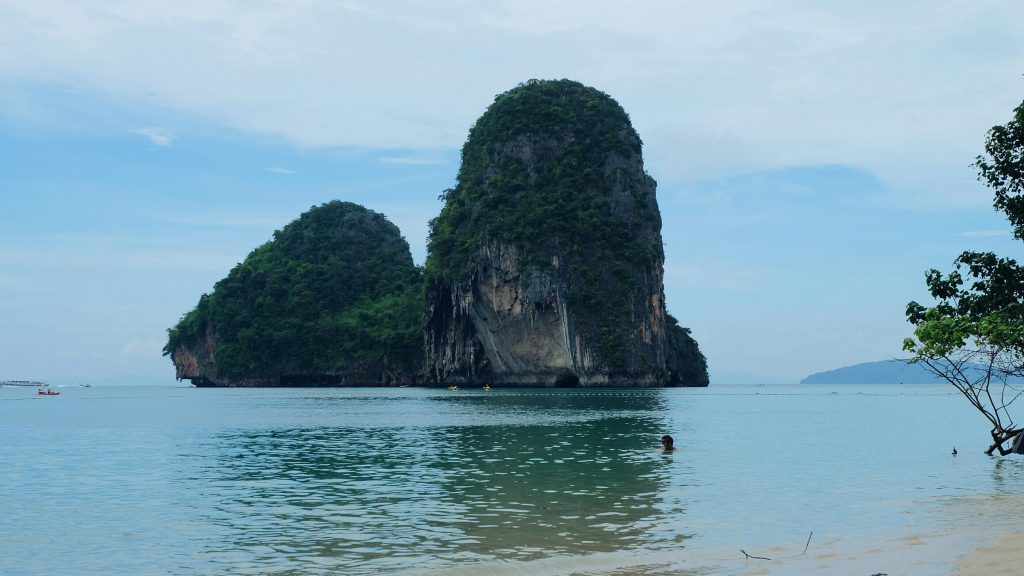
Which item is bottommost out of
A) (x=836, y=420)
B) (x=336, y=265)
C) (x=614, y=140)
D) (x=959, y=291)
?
(x=836, y=420)

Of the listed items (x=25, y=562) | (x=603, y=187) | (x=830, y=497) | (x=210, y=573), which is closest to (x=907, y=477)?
(x=830, y=497)

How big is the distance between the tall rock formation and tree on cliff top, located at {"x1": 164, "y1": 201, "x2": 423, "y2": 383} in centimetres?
1444

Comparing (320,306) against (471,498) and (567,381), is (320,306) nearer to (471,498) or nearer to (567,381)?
(567,381)

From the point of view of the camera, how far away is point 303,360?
12550 cm

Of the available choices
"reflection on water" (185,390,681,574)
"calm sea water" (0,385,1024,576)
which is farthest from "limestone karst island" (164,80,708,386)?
"reflection on water" (185,390,681,574)

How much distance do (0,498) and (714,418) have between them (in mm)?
35849

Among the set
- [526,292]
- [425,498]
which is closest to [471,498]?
[425,498]

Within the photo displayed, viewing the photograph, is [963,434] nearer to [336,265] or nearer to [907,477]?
[907,477]

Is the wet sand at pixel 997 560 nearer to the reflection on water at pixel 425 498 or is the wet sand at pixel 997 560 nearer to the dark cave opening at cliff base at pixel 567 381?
the reflection on water at pixel 425 498

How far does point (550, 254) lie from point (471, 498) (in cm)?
8022

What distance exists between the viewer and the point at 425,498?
17.8 metres

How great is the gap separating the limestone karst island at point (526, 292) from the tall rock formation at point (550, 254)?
17 cm

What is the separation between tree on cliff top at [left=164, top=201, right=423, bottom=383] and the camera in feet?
402

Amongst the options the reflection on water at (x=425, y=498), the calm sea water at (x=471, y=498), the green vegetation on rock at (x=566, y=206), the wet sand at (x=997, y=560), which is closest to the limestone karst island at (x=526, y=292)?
the green vegetation on rock at (x=566, y=206)
